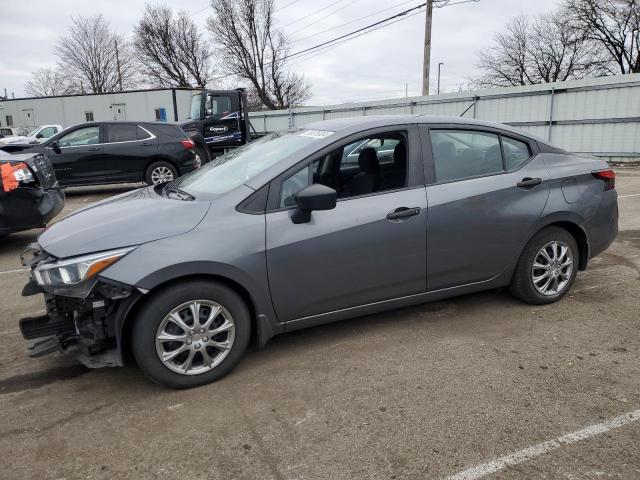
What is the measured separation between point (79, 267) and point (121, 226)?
1.10 feet

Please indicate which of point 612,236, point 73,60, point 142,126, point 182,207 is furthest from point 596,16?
point 73,60

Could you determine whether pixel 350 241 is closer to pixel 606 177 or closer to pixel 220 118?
pixel 606 177

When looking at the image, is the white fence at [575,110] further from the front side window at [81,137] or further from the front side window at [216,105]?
the front side window at [81,137]

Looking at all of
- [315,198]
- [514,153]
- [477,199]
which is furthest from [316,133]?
[514,153]

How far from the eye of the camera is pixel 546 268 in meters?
3.97

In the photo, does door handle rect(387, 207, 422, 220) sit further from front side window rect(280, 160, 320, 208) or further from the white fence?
the white fence

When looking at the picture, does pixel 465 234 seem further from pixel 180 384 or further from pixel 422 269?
pixel 180 384

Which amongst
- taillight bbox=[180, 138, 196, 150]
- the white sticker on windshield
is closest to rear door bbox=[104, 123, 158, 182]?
taillight bbox=[180, 138, 196, 150]

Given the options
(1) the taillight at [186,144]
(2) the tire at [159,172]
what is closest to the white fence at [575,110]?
(1) the taillight at [186,144]

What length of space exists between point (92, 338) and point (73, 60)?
187ft

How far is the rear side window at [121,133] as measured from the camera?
10.8m

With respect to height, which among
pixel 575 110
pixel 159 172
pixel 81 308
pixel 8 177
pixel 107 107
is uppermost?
pixel 107 107

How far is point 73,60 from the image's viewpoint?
51.0 meters

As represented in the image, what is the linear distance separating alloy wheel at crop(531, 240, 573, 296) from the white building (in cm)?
2352
